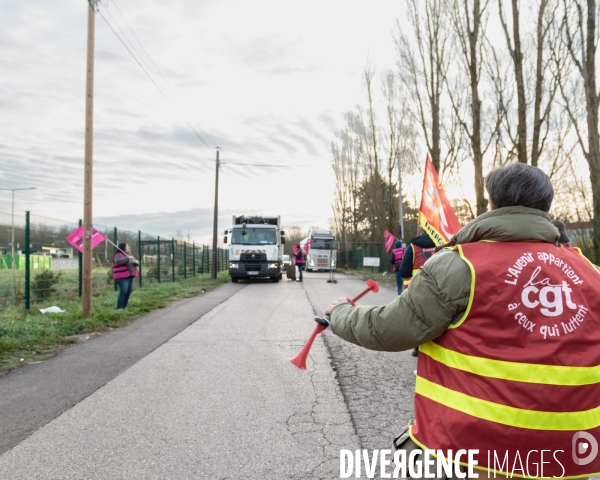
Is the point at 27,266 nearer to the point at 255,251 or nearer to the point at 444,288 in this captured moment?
the point at 444,288

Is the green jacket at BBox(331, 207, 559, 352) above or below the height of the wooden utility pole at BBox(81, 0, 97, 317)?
below

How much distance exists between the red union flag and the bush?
9.76m

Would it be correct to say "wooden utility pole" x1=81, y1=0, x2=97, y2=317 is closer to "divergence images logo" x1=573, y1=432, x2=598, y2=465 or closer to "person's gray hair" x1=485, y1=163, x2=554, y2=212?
"person's gray hair" x1=485, y1=163, x2=554, y2=212

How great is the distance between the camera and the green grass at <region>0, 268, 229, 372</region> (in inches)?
317

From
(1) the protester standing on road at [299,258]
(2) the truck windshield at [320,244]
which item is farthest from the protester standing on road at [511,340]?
(2) the truck windshield at [320,244]

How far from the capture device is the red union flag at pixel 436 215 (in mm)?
6781

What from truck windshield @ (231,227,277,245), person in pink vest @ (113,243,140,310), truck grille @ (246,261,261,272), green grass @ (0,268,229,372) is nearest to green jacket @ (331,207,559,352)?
green grass @ (0,268,229,372)

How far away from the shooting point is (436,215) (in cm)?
692

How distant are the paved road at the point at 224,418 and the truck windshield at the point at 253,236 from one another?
18469 mm

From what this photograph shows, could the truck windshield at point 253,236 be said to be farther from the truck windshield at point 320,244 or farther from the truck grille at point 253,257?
the truck windshield at point 320,244

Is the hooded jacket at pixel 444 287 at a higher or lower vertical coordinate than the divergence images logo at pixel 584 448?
higher

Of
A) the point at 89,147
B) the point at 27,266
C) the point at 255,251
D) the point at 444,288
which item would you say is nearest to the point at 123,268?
the point at 27,266

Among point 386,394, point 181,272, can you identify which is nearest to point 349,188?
point 181,272

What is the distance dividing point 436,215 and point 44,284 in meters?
10.5
